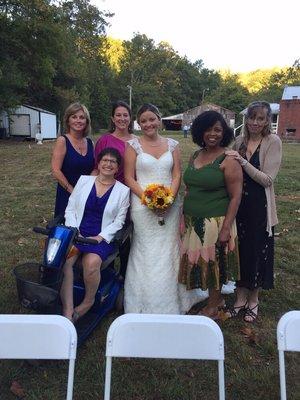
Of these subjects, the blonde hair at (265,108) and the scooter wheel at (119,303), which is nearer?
the blonde hair at (265,108)

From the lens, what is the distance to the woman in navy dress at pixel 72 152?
13.2 ft

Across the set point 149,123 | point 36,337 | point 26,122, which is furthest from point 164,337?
point 26,122

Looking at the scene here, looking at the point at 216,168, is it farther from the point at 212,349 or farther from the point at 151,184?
the point at 212,349

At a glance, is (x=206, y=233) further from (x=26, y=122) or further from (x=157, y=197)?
(x=26, y=122)

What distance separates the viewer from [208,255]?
3.57 meters

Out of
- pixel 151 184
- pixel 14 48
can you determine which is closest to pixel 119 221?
pixel 151 184

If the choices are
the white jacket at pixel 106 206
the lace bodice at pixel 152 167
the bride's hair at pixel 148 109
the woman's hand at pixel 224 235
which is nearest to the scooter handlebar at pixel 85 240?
the white jacket at pixel 106 206

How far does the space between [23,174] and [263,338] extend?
421 inches

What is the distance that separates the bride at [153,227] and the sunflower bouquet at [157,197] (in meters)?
0.19

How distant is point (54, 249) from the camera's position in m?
3.14

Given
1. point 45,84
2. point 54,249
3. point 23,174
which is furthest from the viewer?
point 45,84

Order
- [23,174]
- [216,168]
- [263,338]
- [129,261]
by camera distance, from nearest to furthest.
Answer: [216,168] < [263,338] < [129,261] < [23,174]

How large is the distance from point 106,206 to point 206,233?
938 mm

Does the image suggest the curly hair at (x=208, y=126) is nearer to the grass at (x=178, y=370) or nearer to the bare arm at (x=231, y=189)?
the bare arm at (x=231, y=189)
